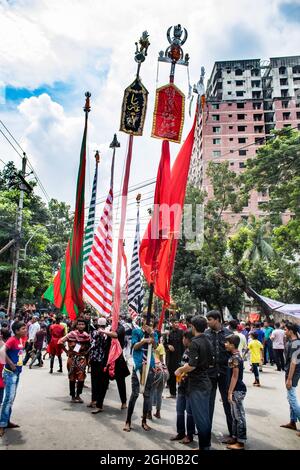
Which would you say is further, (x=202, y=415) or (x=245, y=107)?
(x=245, y=107)

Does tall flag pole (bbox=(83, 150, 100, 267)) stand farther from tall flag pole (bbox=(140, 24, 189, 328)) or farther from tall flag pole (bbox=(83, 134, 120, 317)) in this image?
tall flag pole (bbox=(140, 24, 189, 328))

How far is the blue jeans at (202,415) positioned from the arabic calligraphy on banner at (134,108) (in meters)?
5.21

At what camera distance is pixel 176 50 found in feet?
23.8

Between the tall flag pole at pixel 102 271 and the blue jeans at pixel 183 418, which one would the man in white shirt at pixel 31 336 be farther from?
the blue jeans at pixel 183 418

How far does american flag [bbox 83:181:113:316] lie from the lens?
817cm

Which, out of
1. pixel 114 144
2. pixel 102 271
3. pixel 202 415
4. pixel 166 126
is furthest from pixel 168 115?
pixel 202 415

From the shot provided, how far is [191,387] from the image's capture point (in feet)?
14.5

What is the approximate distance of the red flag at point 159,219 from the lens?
21.8 ft

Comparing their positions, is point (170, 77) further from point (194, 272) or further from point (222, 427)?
point (194, 272)

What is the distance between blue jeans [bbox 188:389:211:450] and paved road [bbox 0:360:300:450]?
72cm

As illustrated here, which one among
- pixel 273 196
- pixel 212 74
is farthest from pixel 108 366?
pixel 212 74

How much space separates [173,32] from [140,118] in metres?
2.02

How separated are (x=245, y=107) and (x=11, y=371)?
68.2m

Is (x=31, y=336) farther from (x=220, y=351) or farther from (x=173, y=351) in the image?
(x=220, y=351)
